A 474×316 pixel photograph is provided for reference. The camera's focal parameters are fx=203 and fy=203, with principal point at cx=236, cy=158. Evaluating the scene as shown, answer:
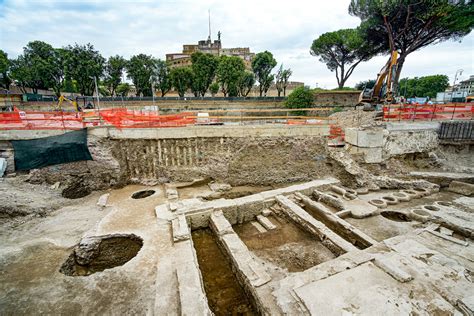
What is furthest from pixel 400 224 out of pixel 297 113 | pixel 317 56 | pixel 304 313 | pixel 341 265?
pixel 317 56

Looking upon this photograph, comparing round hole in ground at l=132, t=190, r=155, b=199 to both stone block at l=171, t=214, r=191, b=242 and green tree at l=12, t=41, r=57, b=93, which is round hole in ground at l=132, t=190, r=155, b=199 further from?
green tree at l=12, t=41, r=57, b=93

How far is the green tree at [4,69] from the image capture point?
2658 cm

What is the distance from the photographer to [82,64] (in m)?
25.8

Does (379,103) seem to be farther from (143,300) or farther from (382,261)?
(143,300)

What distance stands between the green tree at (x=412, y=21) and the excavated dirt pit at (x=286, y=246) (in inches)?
760

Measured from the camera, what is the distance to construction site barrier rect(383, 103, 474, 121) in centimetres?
1140

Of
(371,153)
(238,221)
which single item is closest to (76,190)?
(238,221)

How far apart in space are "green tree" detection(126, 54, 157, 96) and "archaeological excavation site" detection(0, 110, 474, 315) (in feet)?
83.7

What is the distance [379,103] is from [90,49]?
1334 inches

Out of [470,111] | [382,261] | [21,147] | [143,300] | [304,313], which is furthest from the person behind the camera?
[470,111]

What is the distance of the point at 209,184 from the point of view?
923cm

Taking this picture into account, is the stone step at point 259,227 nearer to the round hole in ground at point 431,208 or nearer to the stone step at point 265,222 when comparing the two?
the stone step at point 265,222

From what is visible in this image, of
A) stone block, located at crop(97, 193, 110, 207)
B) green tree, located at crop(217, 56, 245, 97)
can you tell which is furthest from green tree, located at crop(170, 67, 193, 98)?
stone block, located at crop(97, 193, 110, 207)

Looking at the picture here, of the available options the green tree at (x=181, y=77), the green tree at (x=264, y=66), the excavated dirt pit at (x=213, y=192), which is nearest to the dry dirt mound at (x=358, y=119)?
the excavated dirt pit at (x=213, y=192)
